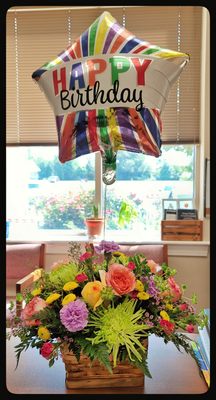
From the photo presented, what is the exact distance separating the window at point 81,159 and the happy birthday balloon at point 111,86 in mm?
1634

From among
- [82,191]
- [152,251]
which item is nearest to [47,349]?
[152,251]

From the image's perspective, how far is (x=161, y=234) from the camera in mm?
2936

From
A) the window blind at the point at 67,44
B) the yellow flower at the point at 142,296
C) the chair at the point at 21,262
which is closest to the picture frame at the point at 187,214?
the window blind at the point at 67,44

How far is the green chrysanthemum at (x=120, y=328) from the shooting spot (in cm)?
87

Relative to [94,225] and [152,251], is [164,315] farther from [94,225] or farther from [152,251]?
[94,225]

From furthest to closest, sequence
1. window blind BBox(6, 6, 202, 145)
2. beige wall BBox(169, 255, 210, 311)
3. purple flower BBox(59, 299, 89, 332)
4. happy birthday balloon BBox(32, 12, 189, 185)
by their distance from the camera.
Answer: window blind BBox(6, 6, 202, 145)
beige wall BBox(169, 255, 210, 311)
happy birthday balloon BBox(32, 12, 189, 185)
purple flower BBox(59, 299, 89, 332)

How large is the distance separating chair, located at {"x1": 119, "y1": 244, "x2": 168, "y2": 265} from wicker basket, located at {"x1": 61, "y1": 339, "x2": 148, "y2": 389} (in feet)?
5.87

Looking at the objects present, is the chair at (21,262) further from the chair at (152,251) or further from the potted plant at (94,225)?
the chair at (152,251)

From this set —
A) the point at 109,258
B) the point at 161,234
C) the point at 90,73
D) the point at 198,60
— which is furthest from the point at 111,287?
the point at 198,60

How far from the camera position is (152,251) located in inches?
109

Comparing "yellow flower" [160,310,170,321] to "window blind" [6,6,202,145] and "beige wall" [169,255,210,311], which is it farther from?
"window blind" [6,6,202,145]

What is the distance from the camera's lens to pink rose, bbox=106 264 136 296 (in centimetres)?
90

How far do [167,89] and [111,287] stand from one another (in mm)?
827

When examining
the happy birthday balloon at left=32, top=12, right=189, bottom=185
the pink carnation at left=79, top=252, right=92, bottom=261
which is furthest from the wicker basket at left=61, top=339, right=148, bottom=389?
the happy birthday balloon at left=32, top=12, right=189, bottom=185
